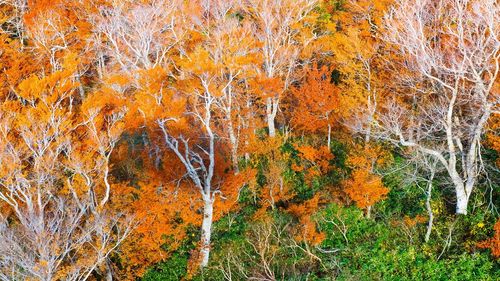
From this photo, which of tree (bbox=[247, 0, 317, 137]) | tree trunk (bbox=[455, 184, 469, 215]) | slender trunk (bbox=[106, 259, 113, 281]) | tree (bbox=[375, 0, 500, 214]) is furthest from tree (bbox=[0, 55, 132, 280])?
tree trunk (bbox=[455, 184, 469, 215])

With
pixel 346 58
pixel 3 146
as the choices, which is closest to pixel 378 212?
pixel 346 58

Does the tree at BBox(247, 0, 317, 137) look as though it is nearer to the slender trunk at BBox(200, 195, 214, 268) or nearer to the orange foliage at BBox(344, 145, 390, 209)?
the orange foliage at BBox(344, 145, 390, 209)

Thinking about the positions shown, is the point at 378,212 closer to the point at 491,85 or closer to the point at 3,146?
the point at 491,85

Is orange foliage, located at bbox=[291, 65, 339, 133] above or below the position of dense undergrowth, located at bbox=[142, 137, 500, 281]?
above

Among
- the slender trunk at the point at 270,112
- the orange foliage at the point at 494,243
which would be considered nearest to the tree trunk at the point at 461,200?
the orange foliage at the point at 494,243

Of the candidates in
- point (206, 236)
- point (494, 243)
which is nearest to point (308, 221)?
point (206, 236)

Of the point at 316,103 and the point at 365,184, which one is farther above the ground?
the point at 316,103

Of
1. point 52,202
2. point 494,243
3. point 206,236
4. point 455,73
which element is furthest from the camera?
point 52,202

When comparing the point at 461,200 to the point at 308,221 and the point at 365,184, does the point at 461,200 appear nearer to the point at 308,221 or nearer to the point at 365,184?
the point at 365,184

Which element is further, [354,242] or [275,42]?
[275,42]
